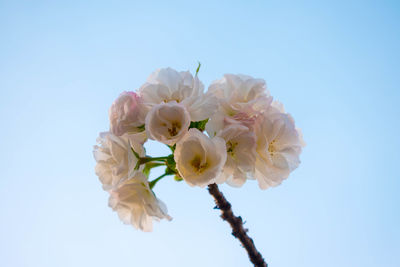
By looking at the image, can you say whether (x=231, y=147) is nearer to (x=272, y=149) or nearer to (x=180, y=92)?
(x=272, y=149)

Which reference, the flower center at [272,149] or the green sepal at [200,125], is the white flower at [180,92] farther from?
the flower center at [272,149]

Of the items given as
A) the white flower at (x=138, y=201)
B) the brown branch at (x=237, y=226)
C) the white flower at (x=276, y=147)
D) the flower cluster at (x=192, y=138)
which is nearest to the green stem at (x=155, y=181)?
the flower cluster at (x=192, y=138)

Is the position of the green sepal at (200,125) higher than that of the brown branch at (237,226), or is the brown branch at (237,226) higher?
the green sepal at (200,125)

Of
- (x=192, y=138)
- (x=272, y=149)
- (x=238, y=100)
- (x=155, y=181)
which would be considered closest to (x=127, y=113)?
(x=192, y=138)

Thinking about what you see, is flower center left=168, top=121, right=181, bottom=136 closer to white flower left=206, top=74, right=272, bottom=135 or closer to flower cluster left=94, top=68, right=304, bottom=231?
flower cluster left=94, top=68, right=304, bottom=231

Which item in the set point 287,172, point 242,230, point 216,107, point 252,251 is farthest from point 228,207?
point 216,107

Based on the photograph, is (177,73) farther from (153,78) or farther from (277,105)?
(277,105)

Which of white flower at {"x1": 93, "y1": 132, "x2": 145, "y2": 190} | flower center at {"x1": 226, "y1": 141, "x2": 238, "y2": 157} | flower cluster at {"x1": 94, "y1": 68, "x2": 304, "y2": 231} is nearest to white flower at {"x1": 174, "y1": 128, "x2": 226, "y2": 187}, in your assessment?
flower cluster at {"x1": 94, "y1": 68, "x2": 304, "y2": 231}
